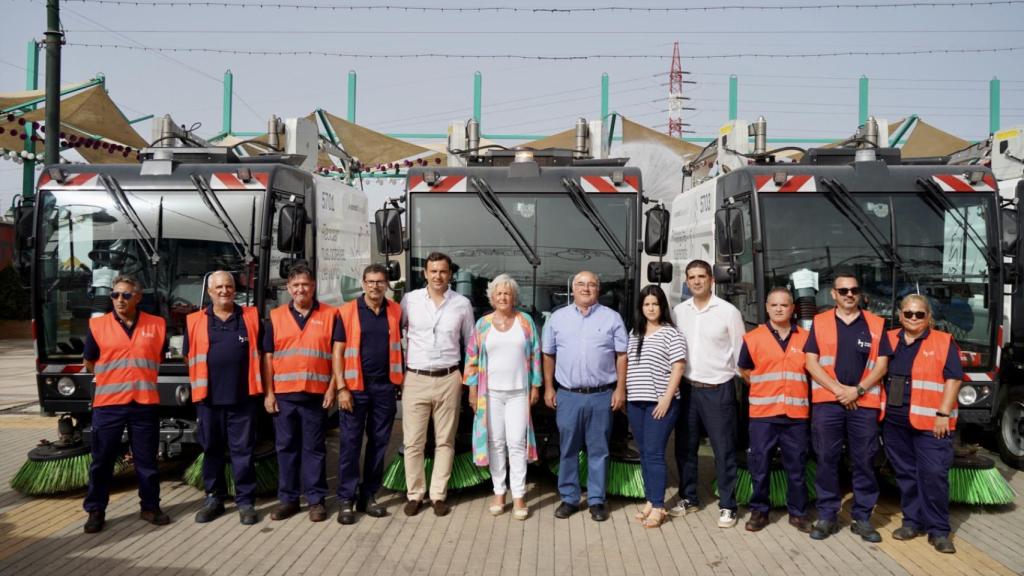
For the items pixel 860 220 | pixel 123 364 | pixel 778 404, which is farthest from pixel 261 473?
pixel 860 220

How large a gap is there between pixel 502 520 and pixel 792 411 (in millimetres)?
2030

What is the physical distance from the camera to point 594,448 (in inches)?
227

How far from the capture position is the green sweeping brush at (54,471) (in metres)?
6.22

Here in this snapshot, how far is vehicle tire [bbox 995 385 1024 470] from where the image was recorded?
725 cm

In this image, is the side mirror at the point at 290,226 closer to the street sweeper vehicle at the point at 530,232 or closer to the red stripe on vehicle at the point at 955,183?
the street sweeper vehicle at the point at 530,232

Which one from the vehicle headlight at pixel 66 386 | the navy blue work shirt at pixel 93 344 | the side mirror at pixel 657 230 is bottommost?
the vehicle headlight at pixel 66 386

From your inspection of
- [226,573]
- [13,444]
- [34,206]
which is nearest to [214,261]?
[34,206]

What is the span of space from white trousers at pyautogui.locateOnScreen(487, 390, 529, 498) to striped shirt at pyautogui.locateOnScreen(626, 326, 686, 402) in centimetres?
→ 76

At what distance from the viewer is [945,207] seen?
20.7 feet

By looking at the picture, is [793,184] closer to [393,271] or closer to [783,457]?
[783,457]

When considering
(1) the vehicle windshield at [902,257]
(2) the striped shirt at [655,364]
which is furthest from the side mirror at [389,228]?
(1) the vehicle windshield at [902,257]

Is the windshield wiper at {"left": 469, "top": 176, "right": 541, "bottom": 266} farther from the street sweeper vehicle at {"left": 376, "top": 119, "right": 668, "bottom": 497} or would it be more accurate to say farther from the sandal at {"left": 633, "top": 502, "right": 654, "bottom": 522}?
the sandal at {"left": 633, "top": 502, "right": 654, "bottom": 522}

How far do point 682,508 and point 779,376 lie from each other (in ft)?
3.90

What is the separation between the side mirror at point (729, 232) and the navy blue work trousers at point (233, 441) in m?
3.64
